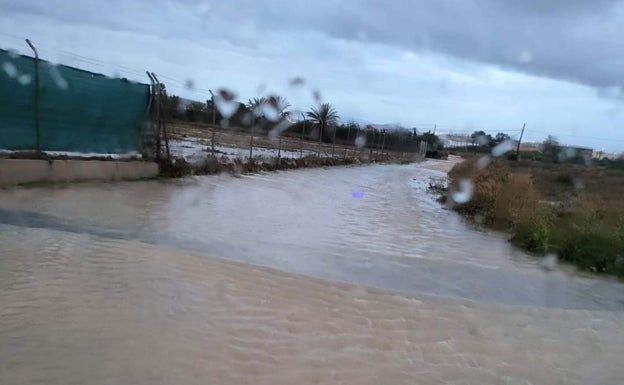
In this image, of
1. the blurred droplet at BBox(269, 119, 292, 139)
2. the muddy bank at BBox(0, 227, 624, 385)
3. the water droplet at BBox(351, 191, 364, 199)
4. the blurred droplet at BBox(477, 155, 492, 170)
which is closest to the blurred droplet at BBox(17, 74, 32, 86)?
the muddy bank at BBox(0, 227, 624, 385)

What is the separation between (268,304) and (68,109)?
758 cm

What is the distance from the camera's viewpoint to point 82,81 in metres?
10.8

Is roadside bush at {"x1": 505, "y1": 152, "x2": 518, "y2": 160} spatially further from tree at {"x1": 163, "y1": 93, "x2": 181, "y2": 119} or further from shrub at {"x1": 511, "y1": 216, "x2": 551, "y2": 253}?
shrub at {"x1": 511, "y1": 216, "x2": 551, "y2": 253}

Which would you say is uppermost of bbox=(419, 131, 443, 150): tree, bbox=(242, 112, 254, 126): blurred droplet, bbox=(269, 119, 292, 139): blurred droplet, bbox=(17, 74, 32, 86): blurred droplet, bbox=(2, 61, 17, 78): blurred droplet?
bbox=(2, 61, 17, 78): blurred droplet

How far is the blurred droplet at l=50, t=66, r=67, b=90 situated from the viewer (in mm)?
9977

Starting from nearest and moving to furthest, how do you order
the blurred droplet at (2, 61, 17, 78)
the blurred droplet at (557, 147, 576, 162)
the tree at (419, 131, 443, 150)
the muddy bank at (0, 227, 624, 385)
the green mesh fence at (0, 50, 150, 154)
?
the muddy bank at (0, 227, 624, 385) < the blurred droplet at (2, 61, 17, 78) < the green mesh fence at (0, 50, 150, 154) < the blurred droplet at (557, 147, 576, 162) < the tree at (419, 131, 443, 150)

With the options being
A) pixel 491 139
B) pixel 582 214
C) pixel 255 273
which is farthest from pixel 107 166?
pixel 491 139

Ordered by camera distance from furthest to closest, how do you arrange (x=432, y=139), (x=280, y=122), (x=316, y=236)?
(x=432, y=139), (x=280, y=122), (x=316, y=236)

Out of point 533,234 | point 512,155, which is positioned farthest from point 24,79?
point 512,155

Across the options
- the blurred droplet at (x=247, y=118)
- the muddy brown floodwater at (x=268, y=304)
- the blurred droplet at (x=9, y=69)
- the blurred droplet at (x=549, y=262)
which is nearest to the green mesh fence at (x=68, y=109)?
A: the blurred droplet at (x=9, y=69)

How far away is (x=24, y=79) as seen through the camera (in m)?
9.35

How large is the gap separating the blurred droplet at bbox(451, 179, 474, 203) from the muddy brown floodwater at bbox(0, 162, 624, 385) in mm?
6374

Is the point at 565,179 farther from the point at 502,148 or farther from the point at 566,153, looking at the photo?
the point at 566,153

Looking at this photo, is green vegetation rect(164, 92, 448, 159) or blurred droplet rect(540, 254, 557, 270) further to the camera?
green vegetation rect(164, 92, 448, 159)
